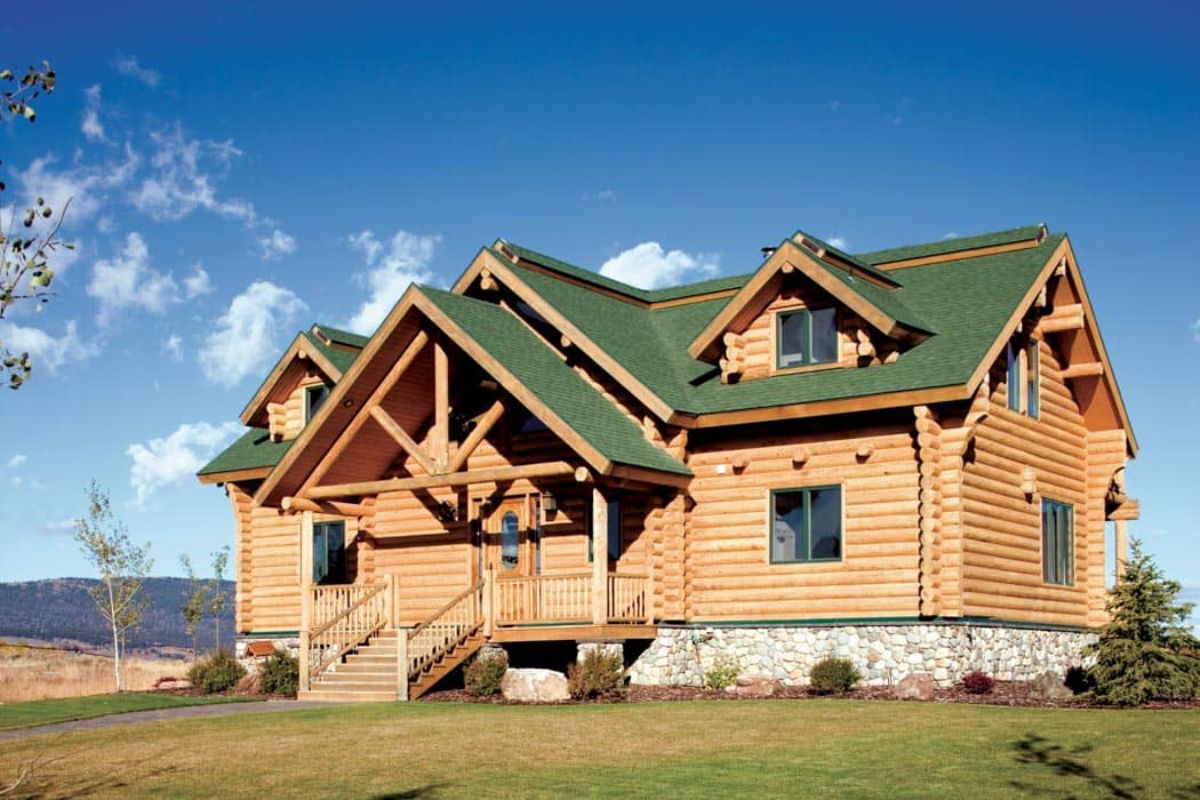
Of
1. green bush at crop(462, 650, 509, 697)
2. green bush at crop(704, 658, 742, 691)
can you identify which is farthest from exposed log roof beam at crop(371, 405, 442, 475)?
green bush at crop(704, 658, 742, 691)

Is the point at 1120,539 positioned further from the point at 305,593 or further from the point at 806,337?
the point at 305,593

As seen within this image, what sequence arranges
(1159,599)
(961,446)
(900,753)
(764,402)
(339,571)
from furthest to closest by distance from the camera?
(339,571) → (764,402) → (961,446) → (1159,599) → (900,753)

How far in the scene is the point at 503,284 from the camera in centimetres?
2956

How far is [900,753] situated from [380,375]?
14499 millimetres

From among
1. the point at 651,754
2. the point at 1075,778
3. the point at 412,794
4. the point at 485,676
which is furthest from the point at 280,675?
the point at 1075,778

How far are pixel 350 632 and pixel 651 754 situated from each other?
1179 centimetres

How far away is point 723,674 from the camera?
1043 inches

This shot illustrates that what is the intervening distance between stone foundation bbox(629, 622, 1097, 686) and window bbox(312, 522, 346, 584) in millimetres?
9139

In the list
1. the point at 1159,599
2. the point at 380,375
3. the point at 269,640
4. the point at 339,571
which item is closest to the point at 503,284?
the point at 380,375

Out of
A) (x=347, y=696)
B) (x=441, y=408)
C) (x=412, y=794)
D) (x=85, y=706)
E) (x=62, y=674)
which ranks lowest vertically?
(x=62, y=674)

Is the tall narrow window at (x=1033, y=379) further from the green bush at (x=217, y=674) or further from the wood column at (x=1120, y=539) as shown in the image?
the green bush at (x=217, y=674)

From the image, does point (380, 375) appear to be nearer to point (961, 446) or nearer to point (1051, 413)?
point (961, 446)

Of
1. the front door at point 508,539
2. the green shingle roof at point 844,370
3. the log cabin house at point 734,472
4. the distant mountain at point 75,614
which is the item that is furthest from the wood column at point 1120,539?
the distant mountain at point 75,614

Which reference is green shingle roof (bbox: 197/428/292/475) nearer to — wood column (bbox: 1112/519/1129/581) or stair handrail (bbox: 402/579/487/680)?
stair handrail (bbox: 402/579/487/680)
